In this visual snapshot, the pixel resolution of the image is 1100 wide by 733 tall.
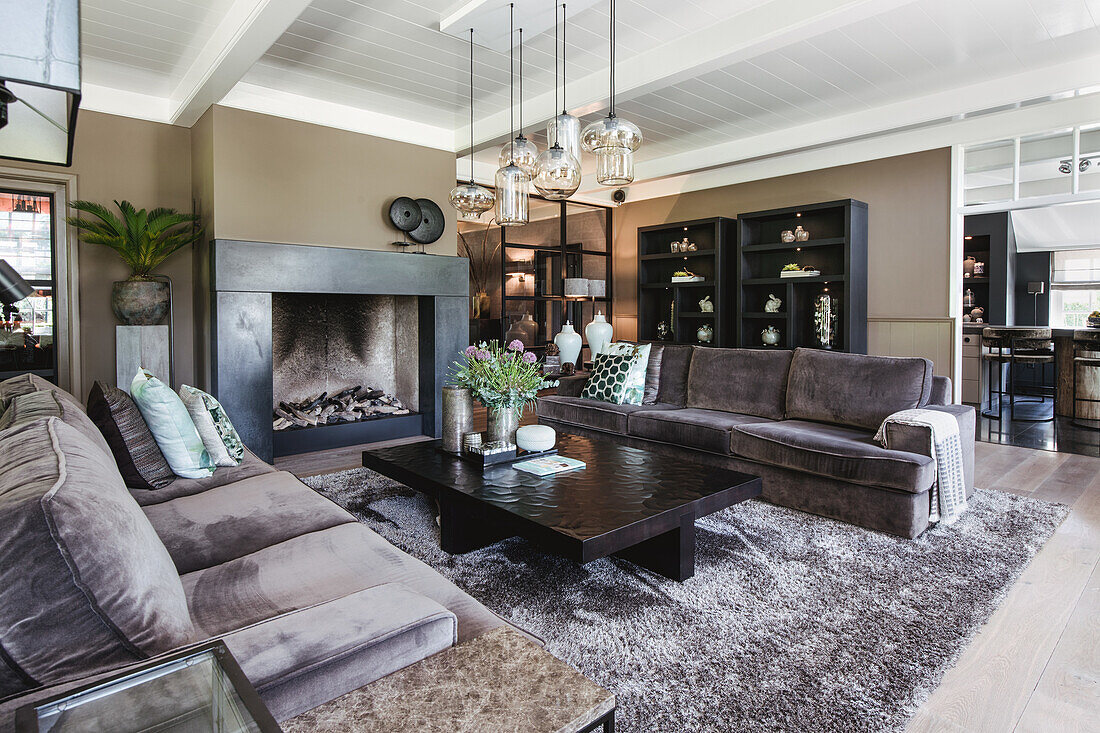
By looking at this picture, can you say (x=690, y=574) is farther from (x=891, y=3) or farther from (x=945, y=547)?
(x=891, y=3)

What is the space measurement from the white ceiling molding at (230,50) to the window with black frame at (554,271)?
139 inches

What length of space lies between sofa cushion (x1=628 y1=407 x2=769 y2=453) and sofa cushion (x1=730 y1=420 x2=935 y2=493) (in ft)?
0.38

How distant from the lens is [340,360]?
5.46m

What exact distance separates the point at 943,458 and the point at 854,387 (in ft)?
2.43

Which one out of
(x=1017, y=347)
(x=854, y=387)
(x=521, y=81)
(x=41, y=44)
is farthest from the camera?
(x=1017, y=347)

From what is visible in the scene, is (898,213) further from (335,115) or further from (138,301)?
(138,301)

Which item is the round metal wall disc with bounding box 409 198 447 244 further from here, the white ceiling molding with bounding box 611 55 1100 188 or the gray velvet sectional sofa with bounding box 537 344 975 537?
the white ceiling molding with bounding box 611 55 1100 188

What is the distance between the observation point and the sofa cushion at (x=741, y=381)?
13.5 ft

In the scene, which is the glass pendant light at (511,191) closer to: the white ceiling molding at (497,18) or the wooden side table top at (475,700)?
the white ceiling molding at (497,18)

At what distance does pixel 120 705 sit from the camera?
2.42 ft

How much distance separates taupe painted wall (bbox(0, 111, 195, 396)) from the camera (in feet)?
14.2

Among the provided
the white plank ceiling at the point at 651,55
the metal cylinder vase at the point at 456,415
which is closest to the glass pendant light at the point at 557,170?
the white plank ceiling at the point at 651,55

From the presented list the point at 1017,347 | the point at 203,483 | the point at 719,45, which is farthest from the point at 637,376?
the point at 1017,347

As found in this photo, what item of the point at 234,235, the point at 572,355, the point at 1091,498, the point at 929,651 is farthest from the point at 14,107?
the point at 572,355
